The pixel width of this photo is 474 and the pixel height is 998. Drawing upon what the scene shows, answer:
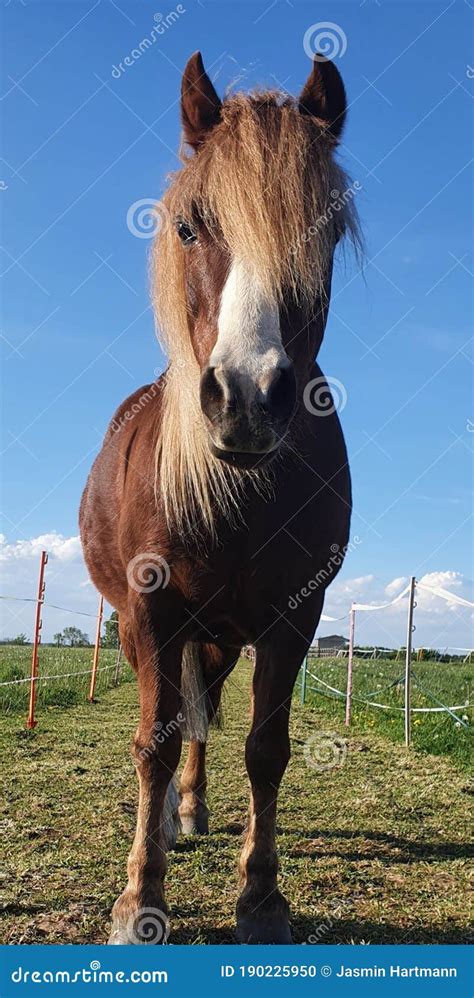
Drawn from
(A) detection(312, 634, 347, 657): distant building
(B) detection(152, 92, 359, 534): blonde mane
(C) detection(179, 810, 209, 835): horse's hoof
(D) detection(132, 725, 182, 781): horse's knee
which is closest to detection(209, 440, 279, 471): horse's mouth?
(B) detection(152, 92, 359, 534): blonde mane

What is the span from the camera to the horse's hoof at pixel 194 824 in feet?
13.9

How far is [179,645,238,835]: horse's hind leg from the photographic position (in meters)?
4.20

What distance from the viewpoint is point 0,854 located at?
3.68 m

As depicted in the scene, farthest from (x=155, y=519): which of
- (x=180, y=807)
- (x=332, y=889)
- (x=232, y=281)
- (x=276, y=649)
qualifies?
(x=180, y=807)

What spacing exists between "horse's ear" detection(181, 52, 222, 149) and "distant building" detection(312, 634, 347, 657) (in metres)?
26.6

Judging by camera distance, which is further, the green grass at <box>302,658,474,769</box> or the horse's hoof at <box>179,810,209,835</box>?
the green grass at <box>302,658,474,769</box>

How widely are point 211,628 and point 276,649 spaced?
0.28m

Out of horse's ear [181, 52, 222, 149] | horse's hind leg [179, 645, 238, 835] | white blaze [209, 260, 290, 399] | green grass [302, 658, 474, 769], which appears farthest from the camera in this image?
green grass [302, 658, 474, 769]

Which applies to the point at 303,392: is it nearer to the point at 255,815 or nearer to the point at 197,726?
the point at 255,815

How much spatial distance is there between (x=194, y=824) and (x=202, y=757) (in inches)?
14.6

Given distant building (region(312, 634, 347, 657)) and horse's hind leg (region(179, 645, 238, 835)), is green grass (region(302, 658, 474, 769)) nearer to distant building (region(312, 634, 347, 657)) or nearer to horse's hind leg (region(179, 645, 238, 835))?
horse's hind leg (region(179, 645, 238, 835))

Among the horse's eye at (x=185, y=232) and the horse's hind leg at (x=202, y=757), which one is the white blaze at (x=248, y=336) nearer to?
the horse's eye at (x=185, y=232)

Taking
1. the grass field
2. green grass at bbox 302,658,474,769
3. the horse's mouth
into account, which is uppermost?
Result: the horse's mouth

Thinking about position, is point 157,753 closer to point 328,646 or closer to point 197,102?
point 197,102
